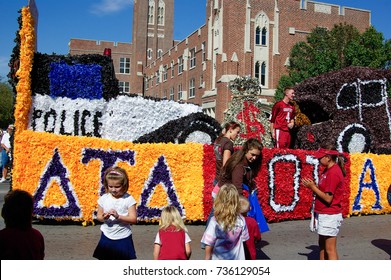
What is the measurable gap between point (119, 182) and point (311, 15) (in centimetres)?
3516

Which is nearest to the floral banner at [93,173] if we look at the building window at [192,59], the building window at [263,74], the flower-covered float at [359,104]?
the flower-covered float at [359,104]

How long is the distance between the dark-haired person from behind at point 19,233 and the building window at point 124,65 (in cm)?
6384

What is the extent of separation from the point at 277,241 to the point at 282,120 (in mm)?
3700

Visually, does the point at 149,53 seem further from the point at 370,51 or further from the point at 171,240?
the point at 171,240

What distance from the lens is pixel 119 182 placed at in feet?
13.0

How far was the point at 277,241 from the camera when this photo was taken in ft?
22.4

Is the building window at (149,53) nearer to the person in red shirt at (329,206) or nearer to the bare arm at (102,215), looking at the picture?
the person in red shirt at (329,206)

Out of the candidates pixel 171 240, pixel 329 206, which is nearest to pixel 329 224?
pixel 329 206

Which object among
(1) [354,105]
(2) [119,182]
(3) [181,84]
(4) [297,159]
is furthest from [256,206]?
(3) [181,84]

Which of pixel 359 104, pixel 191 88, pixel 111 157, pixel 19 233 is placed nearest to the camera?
pixel 19 233

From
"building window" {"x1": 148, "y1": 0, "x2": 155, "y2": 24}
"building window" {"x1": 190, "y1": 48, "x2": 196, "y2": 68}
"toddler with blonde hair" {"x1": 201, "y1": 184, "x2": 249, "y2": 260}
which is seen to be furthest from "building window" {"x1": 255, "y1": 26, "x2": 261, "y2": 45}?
"building window" {"x1": 148, "y1": 0, "x2": 155, "y2": 24}

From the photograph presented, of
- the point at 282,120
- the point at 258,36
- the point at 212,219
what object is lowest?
the point at 212,219

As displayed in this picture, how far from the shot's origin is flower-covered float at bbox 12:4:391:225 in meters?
7.57

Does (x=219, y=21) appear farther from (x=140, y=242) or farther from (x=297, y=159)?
(x=140, y=242)
